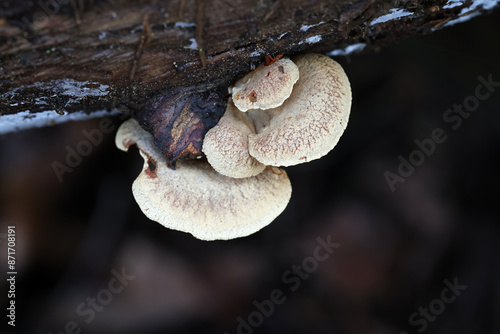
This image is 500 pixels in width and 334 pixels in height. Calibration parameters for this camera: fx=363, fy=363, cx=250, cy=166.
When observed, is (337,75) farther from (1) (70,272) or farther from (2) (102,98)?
(1) (70,272)

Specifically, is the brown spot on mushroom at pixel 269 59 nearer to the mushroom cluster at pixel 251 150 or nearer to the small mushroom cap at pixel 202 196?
the mushroom cluster at pixel 251 150

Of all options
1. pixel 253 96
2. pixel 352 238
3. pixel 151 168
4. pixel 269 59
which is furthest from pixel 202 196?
pixel 352 238

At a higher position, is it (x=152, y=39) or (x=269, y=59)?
(x=152, y=39)

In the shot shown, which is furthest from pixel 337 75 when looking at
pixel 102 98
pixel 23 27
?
pixel 23 27

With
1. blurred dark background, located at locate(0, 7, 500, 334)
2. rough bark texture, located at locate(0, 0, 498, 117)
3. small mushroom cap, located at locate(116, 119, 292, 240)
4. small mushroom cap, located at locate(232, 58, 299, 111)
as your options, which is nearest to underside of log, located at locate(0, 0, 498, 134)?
rough bark texture, located at locate(0, 0, 498, 117)

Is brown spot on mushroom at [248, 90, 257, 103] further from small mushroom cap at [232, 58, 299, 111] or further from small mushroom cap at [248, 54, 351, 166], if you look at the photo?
small mushroom cap at [248, 54, 351, 166]

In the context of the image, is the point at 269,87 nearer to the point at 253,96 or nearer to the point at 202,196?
the point at 253,96
